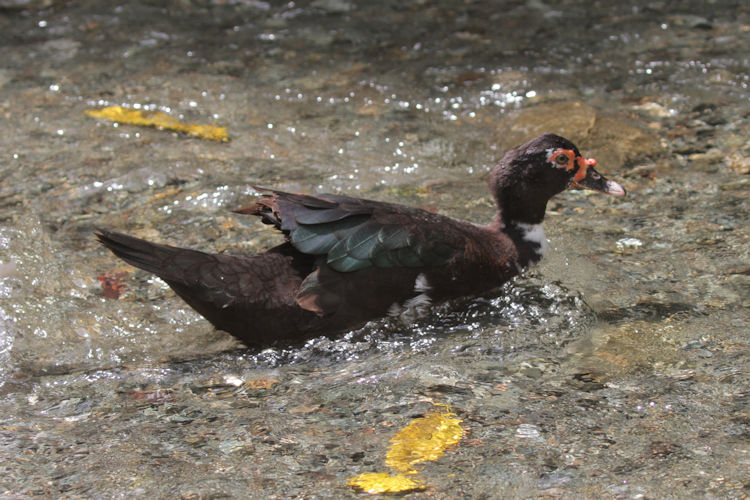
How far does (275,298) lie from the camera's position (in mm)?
3941

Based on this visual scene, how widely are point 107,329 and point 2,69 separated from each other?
4.07m

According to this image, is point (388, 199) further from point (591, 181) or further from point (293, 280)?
point (293, 280)

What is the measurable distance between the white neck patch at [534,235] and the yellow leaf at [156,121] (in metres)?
2.55

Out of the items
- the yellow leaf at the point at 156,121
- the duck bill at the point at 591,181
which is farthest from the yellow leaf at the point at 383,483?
the yellow leaf at the point at 156,121

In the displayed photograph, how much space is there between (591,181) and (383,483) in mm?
2633

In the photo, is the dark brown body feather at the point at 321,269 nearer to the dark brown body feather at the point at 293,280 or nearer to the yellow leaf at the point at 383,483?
the dark brown body feather at the point at 293,280

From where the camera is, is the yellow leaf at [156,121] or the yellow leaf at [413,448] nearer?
the yellow leaf at [413,448]

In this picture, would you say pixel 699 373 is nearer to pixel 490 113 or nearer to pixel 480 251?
pixel 480 251

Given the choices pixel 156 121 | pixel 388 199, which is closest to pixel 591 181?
pixel 388 199

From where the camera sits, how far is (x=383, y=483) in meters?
2.80

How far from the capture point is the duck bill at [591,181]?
15.6 feet

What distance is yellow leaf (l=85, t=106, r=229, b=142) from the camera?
6.30 meters

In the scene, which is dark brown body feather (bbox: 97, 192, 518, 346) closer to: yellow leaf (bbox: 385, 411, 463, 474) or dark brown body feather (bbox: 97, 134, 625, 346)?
dark brown body feather (bbox: 97, 134, 625, 346)

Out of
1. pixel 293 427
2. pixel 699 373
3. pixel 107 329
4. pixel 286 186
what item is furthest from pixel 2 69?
pixel 699 373
